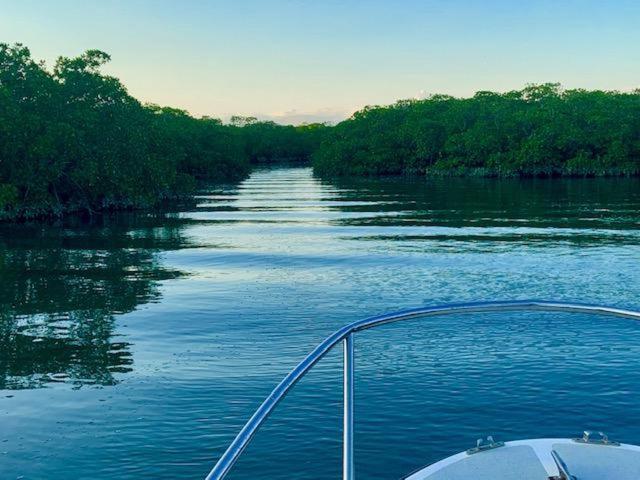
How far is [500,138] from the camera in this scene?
395 ft

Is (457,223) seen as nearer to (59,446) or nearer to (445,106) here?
(59,446)

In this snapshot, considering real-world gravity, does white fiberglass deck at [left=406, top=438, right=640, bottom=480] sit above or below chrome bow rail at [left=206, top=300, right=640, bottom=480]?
below

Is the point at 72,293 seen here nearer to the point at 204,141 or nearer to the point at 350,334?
the point at 350,334

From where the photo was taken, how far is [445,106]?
153m

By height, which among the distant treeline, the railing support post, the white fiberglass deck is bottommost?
the white fiberglass deck

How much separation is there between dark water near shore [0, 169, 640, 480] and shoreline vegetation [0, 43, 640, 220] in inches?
500

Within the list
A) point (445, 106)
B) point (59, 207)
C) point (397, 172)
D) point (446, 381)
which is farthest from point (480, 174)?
point (446, 381)

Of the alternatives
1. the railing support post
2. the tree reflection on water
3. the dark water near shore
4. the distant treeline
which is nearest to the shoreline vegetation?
the distant treeline

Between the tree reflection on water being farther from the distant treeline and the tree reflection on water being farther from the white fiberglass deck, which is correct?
the white fiberglass deck

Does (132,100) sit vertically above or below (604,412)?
above

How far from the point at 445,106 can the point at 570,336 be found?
139 m

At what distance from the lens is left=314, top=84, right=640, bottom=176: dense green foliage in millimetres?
109625

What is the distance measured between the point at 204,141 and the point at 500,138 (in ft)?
159

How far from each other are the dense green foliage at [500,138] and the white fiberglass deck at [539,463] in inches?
4204
